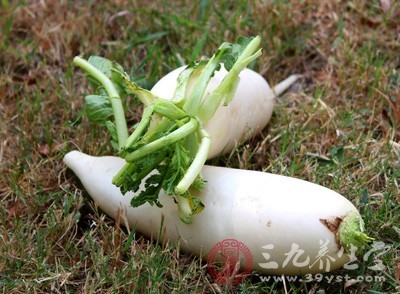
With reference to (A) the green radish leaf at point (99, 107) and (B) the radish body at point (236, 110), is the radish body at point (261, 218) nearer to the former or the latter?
(B) the radish body at point (236, 110)

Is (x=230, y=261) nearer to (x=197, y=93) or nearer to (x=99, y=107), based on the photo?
(x=197, y=93)

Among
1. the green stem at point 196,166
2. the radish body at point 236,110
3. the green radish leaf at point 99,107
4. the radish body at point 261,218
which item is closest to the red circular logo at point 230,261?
the radish body at point 261,218

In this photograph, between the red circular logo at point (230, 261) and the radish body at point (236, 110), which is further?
the radish body at point (236, 110)

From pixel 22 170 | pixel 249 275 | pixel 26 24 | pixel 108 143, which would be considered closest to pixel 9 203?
→ pixel 22 170

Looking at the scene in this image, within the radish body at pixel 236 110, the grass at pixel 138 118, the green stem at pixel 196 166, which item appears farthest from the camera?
the radish body at pixel 236 110

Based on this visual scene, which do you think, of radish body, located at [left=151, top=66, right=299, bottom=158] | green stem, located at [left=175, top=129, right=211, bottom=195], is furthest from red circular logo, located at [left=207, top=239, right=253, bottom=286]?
radish body, located at [left=151, top=66, right=299, bottom=158]

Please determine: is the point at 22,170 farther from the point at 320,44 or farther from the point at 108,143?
the point at 320,44
